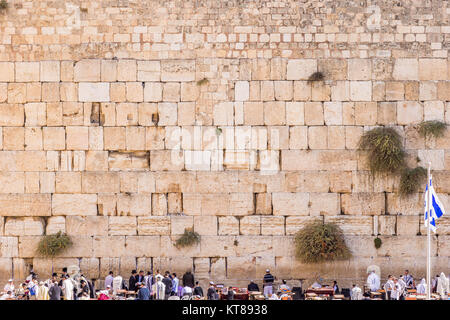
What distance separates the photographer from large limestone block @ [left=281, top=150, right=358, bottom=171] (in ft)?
39.8

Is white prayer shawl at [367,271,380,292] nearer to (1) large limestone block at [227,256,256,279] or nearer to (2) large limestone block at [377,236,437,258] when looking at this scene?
(2) large limestone block at [377,236,437,258]

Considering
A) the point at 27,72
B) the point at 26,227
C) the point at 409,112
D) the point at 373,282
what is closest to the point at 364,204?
the point at 373,282

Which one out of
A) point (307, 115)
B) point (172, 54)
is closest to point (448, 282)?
point (307, 115)

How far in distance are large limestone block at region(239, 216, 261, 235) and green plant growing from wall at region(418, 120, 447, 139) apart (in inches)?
143

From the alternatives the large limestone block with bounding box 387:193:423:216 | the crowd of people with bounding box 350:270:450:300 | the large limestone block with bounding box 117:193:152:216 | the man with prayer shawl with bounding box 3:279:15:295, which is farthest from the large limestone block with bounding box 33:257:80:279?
the large limestone block with bounding box 387:193:423:216

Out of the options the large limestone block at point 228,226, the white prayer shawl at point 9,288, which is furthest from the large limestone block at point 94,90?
the white prayer shawl at point 9,288

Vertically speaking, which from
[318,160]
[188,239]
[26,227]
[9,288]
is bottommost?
[9,288]

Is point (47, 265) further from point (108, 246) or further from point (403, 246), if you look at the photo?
point (403, 246)

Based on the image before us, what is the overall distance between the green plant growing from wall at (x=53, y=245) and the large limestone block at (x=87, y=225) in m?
0.21

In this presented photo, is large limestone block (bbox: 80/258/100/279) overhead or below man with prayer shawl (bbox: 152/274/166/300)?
overhead

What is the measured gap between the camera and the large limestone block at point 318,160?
12.1 metres

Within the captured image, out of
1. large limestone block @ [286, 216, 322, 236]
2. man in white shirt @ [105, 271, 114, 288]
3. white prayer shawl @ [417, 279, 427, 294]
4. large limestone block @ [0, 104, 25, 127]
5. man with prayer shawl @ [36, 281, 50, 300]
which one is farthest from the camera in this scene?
large limestone block @ [0, 104, 25, 127]

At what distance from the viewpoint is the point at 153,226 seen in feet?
39.9

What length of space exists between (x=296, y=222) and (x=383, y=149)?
7.20 feet
